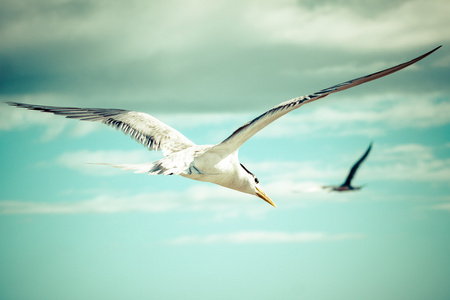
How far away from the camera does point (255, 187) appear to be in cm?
938

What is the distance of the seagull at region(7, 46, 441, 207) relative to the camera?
6758 mm

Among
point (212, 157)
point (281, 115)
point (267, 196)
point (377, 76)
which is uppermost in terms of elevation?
point (377, 76)

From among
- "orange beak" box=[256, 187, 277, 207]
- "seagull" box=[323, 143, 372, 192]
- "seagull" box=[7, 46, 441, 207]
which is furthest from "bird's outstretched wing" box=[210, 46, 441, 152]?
"seagull" box=[323, 143, 372, 192]

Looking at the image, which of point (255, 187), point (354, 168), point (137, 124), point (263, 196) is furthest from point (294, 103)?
point (354, 168)

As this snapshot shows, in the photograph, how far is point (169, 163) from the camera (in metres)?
7.69

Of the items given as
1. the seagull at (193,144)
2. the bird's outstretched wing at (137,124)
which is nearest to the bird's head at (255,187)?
the seagull at (193,144)

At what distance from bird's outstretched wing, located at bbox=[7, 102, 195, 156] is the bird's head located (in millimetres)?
1275

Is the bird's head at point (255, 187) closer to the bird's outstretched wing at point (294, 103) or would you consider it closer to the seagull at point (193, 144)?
the seagull at point (193, 144)

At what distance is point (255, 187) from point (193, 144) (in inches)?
58.8

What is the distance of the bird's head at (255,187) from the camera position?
917 centimetres

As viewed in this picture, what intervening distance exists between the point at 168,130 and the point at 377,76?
15.3 ft

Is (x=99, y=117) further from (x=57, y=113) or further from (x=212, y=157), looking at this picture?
(x=212, y=157)

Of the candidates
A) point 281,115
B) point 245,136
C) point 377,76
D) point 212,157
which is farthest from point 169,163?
point 377,76

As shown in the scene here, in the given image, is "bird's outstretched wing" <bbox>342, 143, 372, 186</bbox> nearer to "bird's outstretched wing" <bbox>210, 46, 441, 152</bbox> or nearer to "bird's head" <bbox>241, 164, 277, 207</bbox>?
"bird's head" <bbox>241, 164, 277, 207</bbox>
